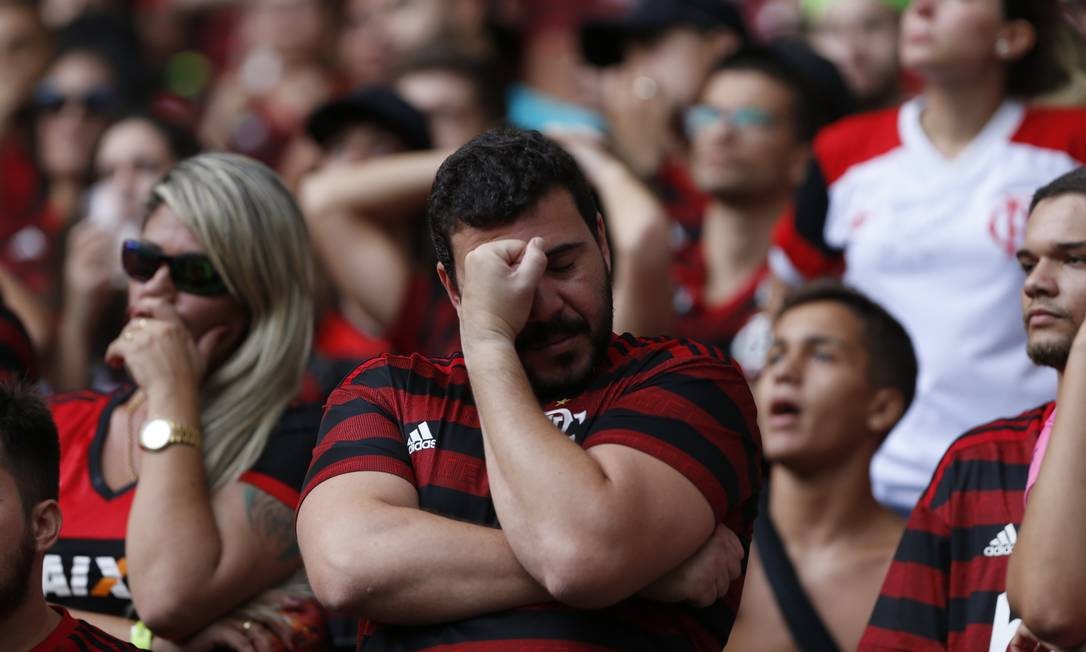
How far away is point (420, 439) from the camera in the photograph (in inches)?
121

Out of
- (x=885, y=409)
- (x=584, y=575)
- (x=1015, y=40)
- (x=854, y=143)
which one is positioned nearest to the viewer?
(x=584, y=575)

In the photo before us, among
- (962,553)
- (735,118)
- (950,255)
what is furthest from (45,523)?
(735,118)

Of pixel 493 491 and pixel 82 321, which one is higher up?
pixel 493 491

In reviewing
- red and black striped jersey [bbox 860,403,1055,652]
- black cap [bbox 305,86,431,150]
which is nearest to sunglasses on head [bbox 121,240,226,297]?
red and black striped jersey [bbox 860,403,1055,652]

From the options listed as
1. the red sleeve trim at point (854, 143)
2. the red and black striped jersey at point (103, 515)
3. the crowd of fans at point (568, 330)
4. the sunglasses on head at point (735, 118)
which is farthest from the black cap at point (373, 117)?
the red and black striped jersey at point (103, 515)

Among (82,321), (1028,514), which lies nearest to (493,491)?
(1028,514)

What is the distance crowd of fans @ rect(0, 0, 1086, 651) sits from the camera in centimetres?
288

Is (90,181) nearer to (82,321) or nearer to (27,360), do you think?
(82,321)

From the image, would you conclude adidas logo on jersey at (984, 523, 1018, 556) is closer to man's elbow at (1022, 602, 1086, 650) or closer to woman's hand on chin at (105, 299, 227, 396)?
man's elbow at (1022, 602, 1086, 650)

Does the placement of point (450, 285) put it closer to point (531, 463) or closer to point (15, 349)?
point (531, 463)

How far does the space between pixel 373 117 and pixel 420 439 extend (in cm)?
303

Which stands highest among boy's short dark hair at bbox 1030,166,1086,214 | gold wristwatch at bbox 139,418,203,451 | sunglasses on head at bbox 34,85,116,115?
boy's short dark hair at bbox 1030,166,1086,214

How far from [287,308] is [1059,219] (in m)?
1.85

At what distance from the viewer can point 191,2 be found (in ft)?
32.9
